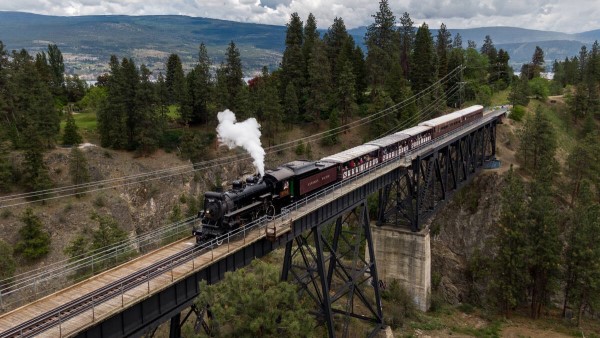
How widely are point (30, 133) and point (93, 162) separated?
880 centimetres

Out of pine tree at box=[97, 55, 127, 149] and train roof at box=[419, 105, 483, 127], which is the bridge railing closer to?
pine tree at box=[97, 55, 127, 149]

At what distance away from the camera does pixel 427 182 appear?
40531 millimetres

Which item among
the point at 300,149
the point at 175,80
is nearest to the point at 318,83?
the point at 300,149

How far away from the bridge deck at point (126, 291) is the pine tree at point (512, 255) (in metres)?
22.1

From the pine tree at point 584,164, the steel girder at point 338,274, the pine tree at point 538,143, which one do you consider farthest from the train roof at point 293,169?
the pine tree at point 538,143

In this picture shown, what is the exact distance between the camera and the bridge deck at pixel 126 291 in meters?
14.8

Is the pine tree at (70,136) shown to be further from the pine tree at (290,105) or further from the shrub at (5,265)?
the pine tree at (290,105)

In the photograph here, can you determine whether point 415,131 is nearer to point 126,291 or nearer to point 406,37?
Result: point 126,291

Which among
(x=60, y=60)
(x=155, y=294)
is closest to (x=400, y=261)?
(x=155, y=294)

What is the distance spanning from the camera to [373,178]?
1282 inches

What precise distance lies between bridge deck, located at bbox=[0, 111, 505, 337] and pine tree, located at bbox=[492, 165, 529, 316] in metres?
22.1

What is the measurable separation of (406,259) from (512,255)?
9.22 m

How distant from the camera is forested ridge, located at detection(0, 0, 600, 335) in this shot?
37656 mm

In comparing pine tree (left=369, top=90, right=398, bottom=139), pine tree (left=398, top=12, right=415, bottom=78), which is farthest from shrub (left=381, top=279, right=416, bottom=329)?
pine tree (left=398, top=12, right=415, bottom=78)
